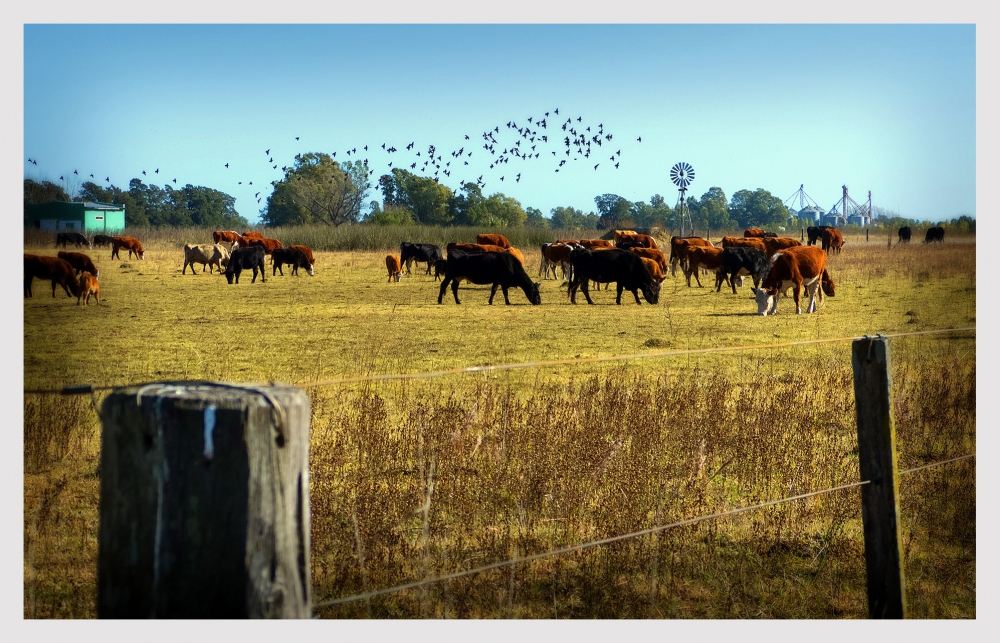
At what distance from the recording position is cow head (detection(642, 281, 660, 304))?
22203 millimetres

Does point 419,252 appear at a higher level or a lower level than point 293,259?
higher

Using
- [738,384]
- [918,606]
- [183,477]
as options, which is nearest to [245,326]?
[738,384]

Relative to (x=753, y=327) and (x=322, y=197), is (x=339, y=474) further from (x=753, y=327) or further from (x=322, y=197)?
(x=322, y=197)

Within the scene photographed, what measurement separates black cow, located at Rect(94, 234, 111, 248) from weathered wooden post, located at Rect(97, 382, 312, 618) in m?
36.2

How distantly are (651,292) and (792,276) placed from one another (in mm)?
3879

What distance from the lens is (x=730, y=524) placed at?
218 inches

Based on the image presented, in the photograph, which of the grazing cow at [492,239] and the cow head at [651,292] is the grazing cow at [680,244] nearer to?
the cow head at [651,292]

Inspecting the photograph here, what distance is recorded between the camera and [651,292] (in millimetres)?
22281

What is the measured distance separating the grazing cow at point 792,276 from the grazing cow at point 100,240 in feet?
82.2

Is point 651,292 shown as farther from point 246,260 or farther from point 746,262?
point 246,260

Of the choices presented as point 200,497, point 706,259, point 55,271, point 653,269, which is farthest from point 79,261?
point 200,497

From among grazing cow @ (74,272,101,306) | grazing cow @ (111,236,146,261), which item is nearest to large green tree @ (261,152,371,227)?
grazing cow @ (111,236,146,261)

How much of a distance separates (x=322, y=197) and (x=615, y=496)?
7724cm

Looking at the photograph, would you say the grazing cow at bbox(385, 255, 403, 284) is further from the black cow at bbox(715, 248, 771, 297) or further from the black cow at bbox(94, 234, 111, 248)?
the black cow at bbox(94, 234, 111, 248)
